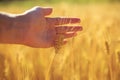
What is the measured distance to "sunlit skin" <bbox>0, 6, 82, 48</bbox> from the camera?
1692mm

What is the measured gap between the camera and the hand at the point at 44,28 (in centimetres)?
169

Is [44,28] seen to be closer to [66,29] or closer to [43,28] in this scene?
[43,28]

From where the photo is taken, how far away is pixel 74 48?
5.51 feet

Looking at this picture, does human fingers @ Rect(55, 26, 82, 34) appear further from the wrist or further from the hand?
the wrist

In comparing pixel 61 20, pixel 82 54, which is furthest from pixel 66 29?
pixel 82 54

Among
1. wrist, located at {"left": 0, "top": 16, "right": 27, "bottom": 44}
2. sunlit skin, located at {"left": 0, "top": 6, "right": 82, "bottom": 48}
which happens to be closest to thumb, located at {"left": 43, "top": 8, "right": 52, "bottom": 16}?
sunlit skin, located at {"left": 0, "top": 6, "right": 82, "bottom": 48}

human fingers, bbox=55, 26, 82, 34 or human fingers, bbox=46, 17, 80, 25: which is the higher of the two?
human fingers, bbox=46, 17, 80, 25

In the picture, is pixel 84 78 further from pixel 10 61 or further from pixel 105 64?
pixel 10 61

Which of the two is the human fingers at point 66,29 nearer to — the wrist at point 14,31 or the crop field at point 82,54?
the crop field at point 82,54

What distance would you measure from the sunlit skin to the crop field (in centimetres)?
3

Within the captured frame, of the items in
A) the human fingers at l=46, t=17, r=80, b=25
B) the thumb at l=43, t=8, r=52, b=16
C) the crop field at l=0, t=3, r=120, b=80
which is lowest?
the crop field at l=0, t=3, r=120, b=80

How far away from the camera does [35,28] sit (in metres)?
1.70

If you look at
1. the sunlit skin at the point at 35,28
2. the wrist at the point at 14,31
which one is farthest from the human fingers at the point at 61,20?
the wrist at the point at 14,31

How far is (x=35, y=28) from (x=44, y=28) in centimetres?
5
